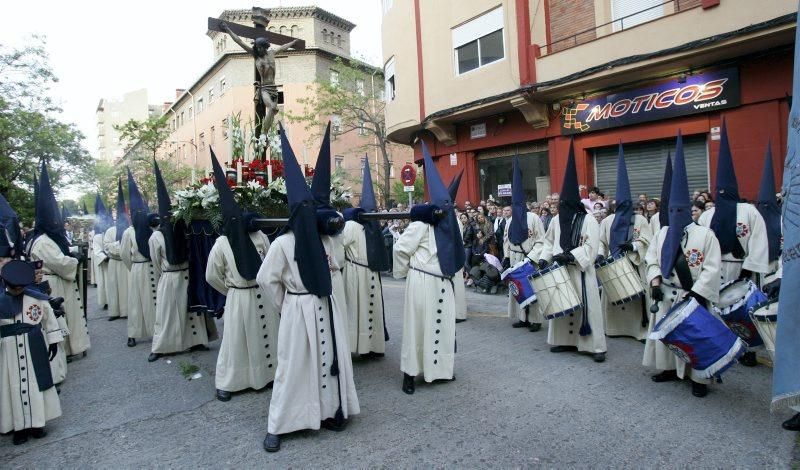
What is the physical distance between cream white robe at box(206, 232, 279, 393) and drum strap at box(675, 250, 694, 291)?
164 inches

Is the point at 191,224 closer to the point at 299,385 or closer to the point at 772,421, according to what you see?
the point at 299,385

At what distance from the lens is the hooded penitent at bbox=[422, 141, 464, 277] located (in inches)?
203

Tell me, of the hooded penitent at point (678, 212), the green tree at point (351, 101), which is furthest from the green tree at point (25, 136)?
the hooded penitent at point (678, 212)

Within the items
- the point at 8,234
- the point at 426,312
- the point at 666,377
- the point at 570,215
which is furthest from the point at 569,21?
the point at 8,234

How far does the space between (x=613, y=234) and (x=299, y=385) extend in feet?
15.9

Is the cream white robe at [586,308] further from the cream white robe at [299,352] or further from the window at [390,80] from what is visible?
the window at [390,80]

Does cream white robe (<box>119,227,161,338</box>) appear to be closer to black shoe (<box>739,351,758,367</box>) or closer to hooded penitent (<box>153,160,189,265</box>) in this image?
hooded penitent (<box>153,160,189,265</box>)

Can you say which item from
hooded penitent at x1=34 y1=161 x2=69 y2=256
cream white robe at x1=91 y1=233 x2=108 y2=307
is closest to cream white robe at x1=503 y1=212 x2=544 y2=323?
hooded penitent at x1=34 y1=161 x2=69 y2=256

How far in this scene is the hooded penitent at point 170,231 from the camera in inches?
250

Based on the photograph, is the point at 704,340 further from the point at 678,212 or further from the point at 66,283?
the point at 66,283

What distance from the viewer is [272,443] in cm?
396

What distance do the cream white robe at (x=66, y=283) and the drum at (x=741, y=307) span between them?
769cm

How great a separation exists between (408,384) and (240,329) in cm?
187

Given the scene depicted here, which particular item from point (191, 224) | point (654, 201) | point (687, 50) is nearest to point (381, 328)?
point (191, 224)
